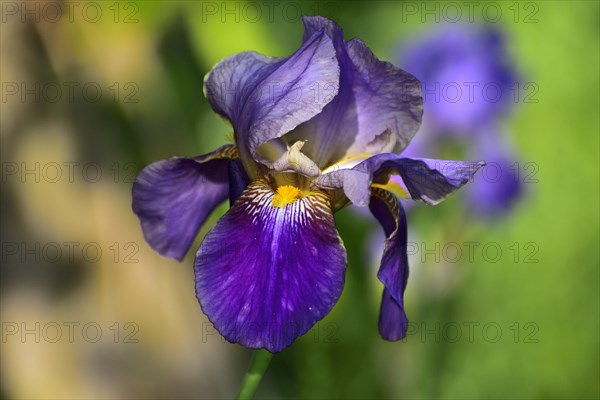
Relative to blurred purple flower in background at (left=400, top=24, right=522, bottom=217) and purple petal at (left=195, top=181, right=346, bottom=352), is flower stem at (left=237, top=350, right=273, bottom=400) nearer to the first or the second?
purple petal at (left=195, top=181, right=346, bottom=352)

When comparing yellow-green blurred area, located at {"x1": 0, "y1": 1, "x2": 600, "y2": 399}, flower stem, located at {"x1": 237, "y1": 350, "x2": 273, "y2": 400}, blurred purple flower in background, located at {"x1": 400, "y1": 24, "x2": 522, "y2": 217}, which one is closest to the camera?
flower stem, located at {"x1": 237, "y1": 350, "x2": 273, "y2": 400}

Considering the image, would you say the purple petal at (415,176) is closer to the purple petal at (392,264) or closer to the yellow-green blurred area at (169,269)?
the purple petal at (392,264)

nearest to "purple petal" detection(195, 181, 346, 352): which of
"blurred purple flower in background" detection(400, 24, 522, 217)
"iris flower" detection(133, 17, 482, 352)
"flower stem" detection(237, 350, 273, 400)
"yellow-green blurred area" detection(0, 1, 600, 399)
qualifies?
"iris flower" detection(133, 17, 482, 352)

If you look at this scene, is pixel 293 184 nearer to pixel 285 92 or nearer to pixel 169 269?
pixel 285 92

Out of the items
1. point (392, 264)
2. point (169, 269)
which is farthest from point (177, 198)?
point (169, 269)

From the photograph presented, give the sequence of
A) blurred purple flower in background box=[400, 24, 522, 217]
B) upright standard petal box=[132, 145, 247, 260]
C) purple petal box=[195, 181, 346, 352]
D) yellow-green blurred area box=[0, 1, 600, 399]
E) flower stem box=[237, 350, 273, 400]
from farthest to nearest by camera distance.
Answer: blurred purple flower in background box=[400, 24, 522, 217]
yellow-green blurred area box=[0, 1, 600, 399]
upright standard petal box=[132, 145, 247, 260]
flower stem box=[237, 350, 273, 400]
purple petal box=[195, 181, 346, 352]

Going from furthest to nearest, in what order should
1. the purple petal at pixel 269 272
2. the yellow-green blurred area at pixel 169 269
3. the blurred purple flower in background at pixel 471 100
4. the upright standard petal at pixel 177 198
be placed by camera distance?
the blurred purple flower in background at pixel 471 100, the yellow-green blurred area at pixel 169 269, the upright standard petal at pixel 177 198, the purple petal at pixel 269 272

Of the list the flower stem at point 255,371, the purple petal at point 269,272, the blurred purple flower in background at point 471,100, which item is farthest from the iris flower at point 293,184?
the blurred purple flower in background at point 471,100

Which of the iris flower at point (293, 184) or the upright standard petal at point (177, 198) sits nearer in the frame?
the iris flower at point (293, 184)
